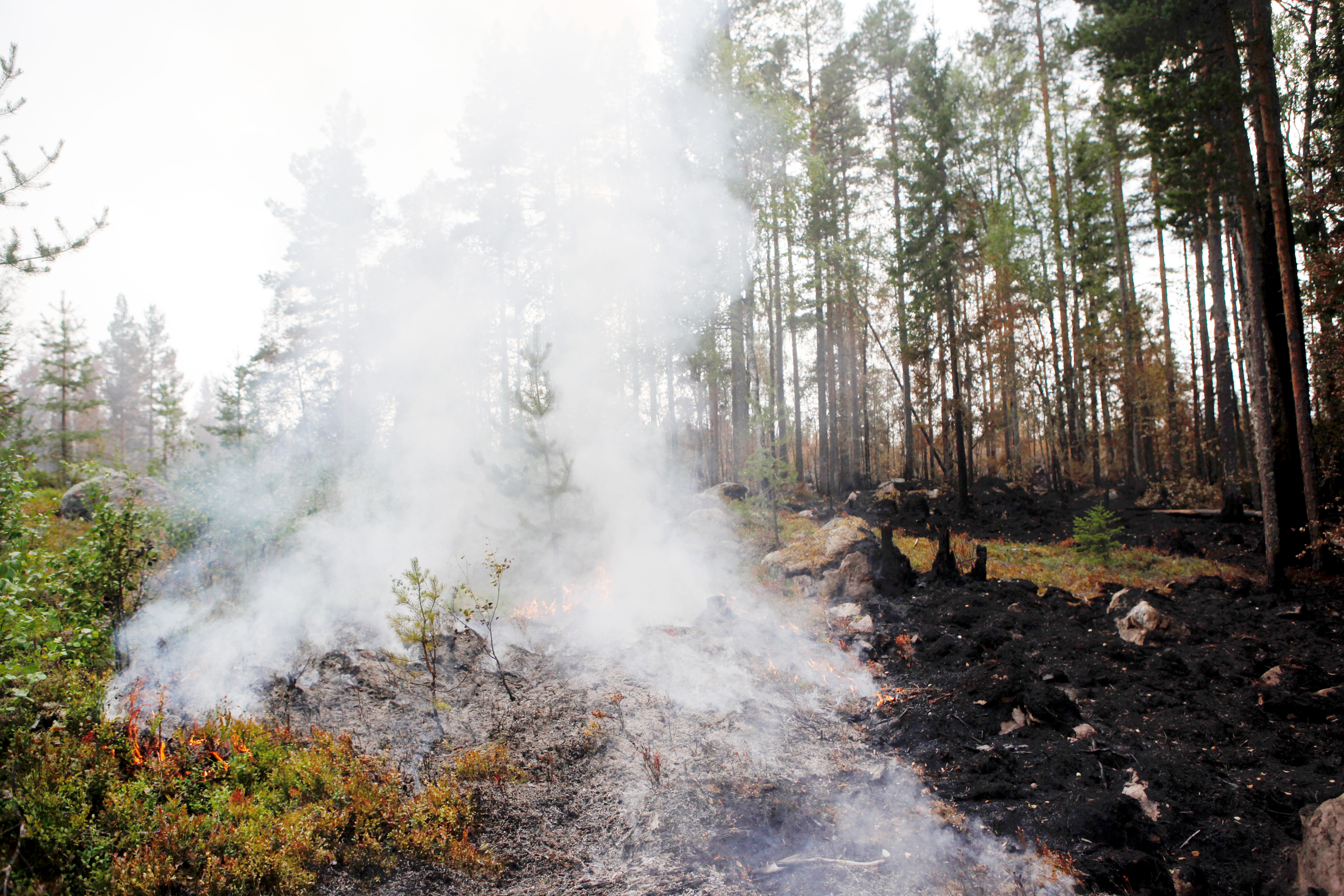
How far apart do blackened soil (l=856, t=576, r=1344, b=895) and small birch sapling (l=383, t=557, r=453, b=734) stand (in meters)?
4.54

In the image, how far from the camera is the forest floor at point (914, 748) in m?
3.48

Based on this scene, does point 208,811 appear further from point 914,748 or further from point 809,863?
point 914,748

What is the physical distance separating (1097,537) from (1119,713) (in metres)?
6.32

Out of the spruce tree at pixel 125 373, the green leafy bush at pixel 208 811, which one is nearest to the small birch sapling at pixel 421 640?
the green leafy bush at pixel 208 811

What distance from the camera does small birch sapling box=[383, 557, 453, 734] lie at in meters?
5.81

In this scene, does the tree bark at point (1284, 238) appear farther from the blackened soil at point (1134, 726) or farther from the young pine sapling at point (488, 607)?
the young pine sapling at point (488, 607)

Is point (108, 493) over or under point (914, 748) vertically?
over

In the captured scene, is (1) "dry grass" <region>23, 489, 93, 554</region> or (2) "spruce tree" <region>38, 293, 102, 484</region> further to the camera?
(2) "spruce tree" <region>38, 293, 102, 484</region>

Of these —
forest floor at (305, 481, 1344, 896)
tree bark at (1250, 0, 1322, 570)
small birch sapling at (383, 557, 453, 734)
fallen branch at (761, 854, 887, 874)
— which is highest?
tree bark at (1250, 0, 1322, 570)

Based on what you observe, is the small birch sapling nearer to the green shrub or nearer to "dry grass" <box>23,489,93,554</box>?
"dry grass" <box>23,489,93,554</box>

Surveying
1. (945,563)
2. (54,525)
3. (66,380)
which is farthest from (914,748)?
(66,380)

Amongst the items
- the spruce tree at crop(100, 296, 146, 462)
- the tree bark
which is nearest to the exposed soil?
the tree bark

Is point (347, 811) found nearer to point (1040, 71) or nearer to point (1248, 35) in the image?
point (1248, 35)

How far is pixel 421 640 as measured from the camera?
6.17 m
